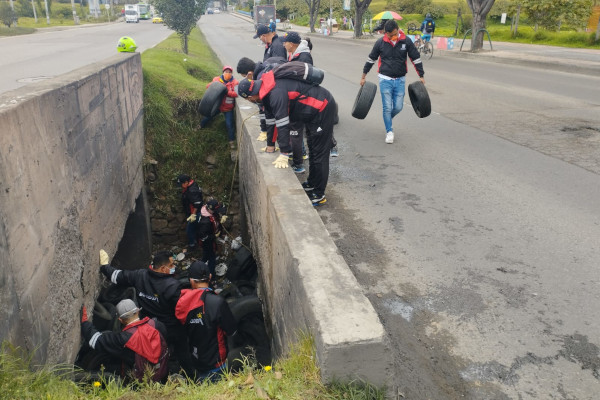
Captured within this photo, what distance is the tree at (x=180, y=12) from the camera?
17750 millimetres

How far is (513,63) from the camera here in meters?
19.4

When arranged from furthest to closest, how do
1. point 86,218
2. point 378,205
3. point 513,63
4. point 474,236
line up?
point 513,63
point 378,205
point 86,218
point 474,236

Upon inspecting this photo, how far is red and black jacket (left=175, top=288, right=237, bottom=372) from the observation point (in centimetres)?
490

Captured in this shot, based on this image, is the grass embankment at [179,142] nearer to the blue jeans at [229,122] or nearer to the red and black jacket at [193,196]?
the blue jeans at [229,122]

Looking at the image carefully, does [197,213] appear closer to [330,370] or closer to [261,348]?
[261,348]

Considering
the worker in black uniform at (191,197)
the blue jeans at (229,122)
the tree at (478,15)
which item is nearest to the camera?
the worker in black uniform at (191,197)

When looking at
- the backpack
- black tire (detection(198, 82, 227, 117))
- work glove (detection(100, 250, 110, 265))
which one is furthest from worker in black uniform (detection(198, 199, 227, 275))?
the backpack

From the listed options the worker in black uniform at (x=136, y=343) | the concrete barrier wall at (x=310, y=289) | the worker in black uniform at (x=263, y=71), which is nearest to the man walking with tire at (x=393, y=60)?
the worker in black uniform at (x=263, y=71)

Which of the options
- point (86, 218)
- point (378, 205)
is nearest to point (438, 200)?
point (378, 205)

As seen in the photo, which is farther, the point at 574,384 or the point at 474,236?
the point at 474,236

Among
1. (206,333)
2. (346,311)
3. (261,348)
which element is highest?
(346,311)

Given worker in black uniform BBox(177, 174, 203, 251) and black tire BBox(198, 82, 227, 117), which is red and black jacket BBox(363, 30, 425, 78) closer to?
black tire BBox(198, 82, 227, 117)

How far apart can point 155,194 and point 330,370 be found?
7.65 metres

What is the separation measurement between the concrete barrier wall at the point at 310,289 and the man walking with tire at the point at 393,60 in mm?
2894
